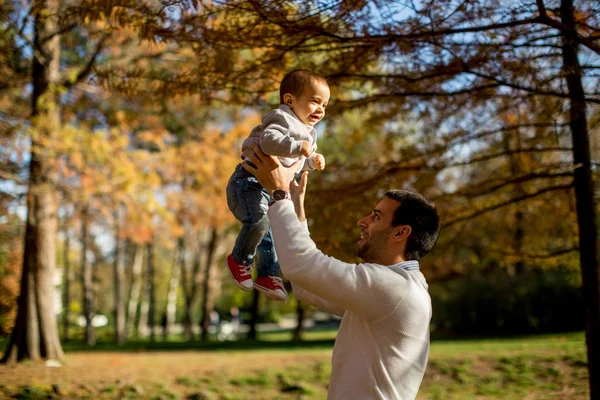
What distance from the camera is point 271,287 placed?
2.72 m

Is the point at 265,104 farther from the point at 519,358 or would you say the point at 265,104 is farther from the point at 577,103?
the point at 519,358

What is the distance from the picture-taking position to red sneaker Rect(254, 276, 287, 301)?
8.87 ft

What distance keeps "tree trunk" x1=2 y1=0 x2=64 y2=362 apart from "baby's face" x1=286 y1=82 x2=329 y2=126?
7751 millimetres

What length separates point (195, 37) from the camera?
14.2ft

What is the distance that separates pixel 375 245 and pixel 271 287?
20.5 inches

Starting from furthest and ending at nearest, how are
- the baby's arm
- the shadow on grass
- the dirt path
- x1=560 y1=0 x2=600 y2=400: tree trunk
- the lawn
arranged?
the shadow on grass, the dirt path, the lawn, x1=560 y1=0 x2=600 y2=400: tree trunk, the baby's arm

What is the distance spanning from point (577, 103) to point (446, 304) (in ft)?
50.8

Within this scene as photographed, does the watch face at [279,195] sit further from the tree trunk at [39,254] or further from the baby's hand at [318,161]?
the tree trunk at [39,254]

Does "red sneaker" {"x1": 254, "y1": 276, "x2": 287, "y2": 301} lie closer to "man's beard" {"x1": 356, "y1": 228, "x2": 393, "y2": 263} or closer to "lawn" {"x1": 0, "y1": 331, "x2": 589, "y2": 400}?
"man's beard" {"x1": 356, "y1": 228, "x2": 393, "y2": 263}

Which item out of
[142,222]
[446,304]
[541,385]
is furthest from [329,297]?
[446,304]

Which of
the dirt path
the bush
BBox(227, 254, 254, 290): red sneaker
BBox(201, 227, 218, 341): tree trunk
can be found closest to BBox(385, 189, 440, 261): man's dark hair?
BBox(227, 254, 254, 290): red sneaker

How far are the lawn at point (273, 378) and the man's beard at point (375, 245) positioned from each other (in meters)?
5.71

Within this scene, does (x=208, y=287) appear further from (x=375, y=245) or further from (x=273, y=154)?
(x=273, y=154)

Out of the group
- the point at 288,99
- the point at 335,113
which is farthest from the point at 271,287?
the point at 335,113
